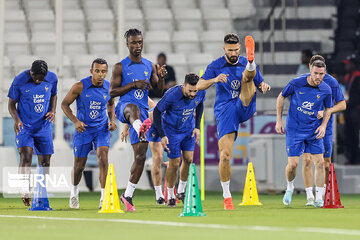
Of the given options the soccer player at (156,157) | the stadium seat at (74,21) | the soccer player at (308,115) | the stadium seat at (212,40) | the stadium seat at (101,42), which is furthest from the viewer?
the stadium seat at (74,21)

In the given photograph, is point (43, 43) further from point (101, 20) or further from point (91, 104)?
point (91, 104)

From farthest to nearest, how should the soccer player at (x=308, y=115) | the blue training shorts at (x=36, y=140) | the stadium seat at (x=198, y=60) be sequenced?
1. the stadium seat at (x=198, y=60)
2. the blue training shorts at (x=36, y=140)
3. the soccer player at (x=308, y=115)

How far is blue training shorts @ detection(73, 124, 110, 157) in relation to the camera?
11.1 metres

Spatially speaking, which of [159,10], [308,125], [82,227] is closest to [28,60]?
[159,10]

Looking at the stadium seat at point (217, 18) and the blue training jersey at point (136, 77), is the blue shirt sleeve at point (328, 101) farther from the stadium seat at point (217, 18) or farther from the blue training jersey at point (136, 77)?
the stadium seat at point (217, 18)

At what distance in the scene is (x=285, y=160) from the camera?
15711 millimetres

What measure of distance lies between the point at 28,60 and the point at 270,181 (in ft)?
29.6

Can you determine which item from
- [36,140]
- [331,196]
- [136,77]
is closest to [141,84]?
[136,77]

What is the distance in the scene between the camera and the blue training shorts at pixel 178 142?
11.2m

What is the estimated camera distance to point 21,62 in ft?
72.3

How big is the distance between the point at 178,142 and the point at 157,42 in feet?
38.9

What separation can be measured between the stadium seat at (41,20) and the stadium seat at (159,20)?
2.63 meters

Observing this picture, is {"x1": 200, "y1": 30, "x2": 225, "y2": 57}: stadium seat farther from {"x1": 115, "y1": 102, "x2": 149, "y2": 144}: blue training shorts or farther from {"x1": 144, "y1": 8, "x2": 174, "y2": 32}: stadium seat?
{"x1": 115, "y1": 102, "x2": 149, "y2": 144}: blue training shorts

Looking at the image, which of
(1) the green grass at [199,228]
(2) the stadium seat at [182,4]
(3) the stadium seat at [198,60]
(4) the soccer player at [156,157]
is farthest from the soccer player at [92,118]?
(2) the stadium seat at [182,4]
